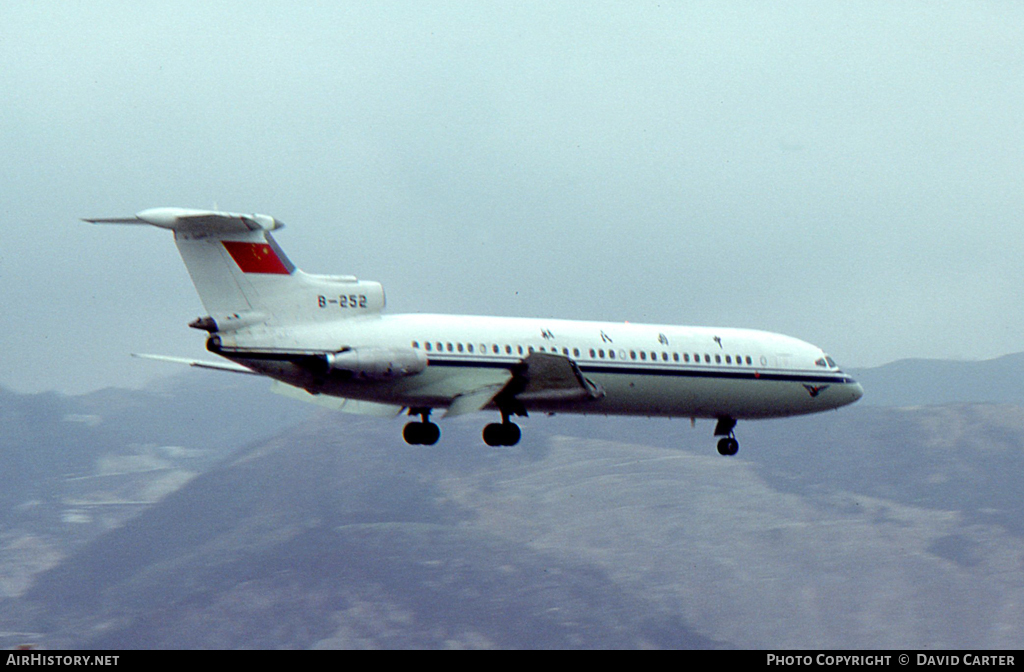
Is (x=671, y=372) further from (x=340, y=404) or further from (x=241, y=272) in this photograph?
(x=241, y=272)

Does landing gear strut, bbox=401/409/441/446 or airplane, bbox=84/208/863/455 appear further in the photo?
landing gear strut, bbox=401/409/441/446

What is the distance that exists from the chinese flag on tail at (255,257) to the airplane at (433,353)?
0.03 m

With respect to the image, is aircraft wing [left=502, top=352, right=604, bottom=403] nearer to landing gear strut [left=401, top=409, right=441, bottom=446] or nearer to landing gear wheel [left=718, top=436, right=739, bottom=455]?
landing gear strut [left=401, top=409, right=441, bottom=446]

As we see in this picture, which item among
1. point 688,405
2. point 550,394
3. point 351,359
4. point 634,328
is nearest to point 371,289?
point 351,359

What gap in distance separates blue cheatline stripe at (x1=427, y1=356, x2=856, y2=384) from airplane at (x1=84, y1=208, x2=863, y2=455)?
50 mm

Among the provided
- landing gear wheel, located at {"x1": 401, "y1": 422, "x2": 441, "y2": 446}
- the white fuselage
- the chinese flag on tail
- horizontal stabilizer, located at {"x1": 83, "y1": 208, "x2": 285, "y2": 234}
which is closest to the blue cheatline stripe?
the white fuselage

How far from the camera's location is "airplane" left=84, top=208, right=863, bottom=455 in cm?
3809

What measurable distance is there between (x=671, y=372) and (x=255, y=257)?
1579 centimetres

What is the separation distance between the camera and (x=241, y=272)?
38.4 metres

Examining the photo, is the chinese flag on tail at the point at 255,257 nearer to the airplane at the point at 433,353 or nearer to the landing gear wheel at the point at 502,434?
the airplane at the point at 433,353

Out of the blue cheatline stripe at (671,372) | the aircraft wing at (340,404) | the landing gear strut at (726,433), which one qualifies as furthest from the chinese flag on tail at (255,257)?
the landing gear strut at (726,433)

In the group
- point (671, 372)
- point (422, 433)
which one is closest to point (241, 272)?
point (422, 433)
